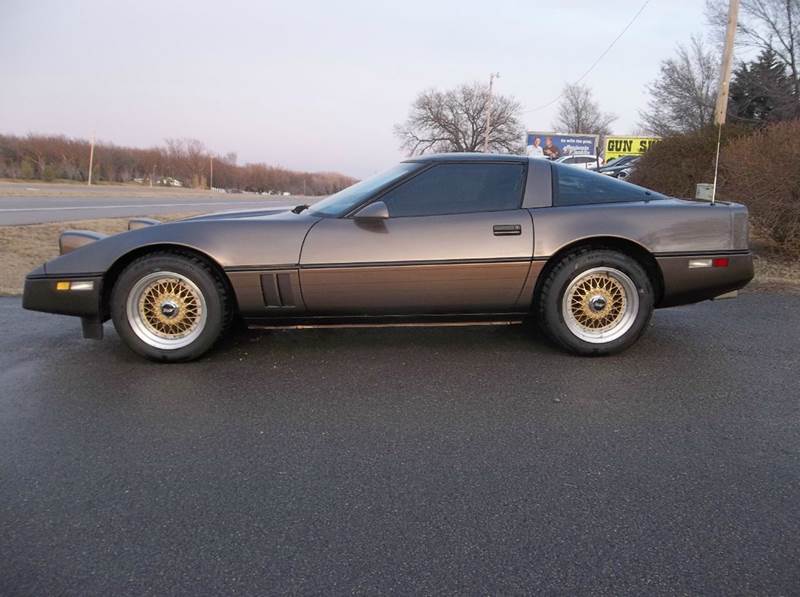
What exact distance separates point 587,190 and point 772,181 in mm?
4089

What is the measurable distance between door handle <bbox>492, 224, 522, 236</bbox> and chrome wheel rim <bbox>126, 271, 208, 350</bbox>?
74.3 inches

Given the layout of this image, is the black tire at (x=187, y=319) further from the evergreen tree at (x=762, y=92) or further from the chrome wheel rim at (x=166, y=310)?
the evergreen tree at (x=762, y=92)

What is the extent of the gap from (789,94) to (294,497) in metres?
33.2

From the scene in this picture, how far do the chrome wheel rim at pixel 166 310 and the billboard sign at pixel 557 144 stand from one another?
35.7 metres

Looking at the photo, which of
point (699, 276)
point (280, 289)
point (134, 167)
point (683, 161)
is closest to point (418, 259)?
point (280, 289)

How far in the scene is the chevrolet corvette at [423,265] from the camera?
3.65 metres

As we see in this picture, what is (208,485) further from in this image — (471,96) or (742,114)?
(471,96)

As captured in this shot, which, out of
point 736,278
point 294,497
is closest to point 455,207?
point 736,278

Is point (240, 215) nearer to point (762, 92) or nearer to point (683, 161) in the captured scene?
point (683, 161)

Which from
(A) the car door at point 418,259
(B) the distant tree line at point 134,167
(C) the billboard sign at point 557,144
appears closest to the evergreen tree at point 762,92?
(C) the billboard sign at point 557,144

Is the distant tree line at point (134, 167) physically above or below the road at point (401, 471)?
above

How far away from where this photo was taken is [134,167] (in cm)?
5203

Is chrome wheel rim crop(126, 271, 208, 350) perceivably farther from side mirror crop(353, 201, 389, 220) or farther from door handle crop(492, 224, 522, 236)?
door handle crop(492, 224, 522, 236)

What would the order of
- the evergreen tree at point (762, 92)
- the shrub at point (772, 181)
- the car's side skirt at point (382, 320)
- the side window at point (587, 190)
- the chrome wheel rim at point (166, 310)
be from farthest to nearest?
the evergreen tree at point (762, 92) < the shrub at point (772, 181) < the side window at point (587, 190) < the car's side skirt at point (382, 320) < the chrome wheel rim at point (166, 310)
